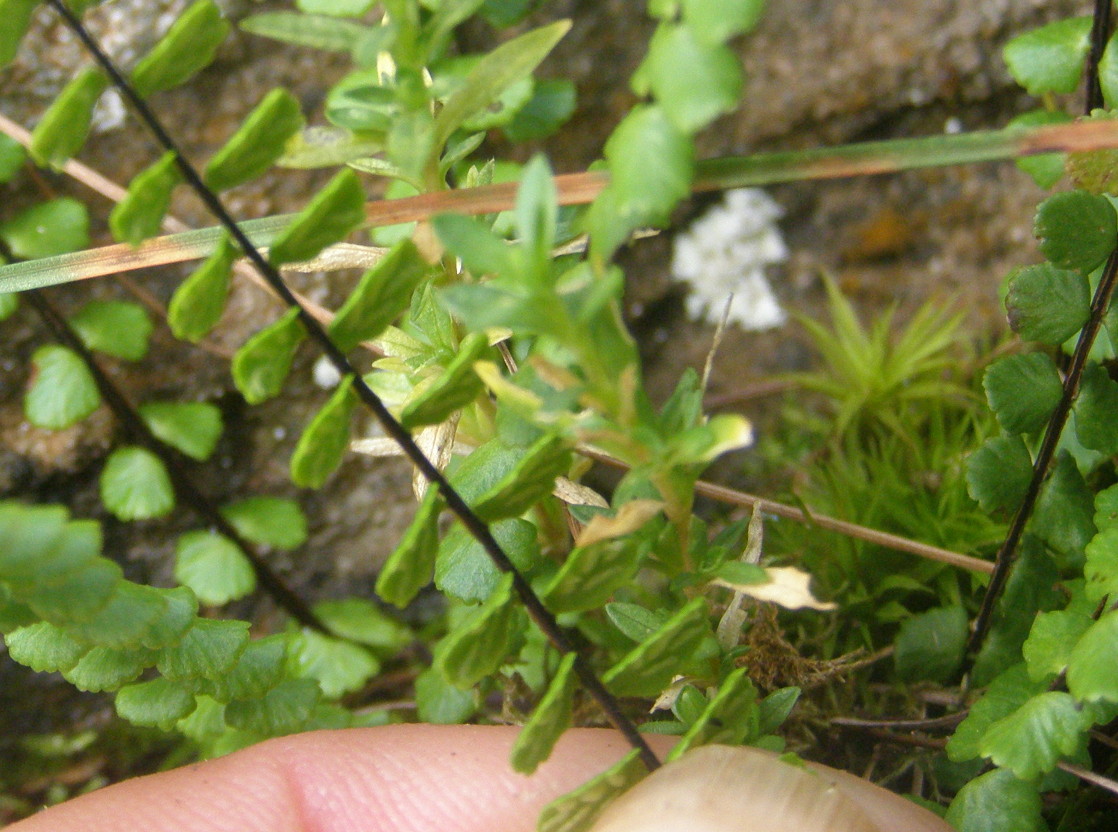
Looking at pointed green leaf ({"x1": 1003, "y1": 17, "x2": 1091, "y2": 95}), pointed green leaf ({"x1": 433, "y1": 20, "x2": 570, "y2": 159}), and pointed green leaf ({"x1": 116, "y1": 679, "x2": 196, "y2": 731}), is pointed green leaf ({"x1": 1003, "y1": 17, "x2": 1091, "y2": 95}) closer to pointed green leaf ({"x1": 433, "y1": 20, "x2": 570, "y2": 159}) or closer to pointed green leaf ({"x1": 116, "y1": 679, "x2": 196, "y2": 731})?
pointed green leaf ({"x1": 433, "y1": 20, "x2": 570, "y2": 159})

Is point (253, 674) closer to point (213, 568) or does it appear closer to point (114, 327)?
point (213, 568)

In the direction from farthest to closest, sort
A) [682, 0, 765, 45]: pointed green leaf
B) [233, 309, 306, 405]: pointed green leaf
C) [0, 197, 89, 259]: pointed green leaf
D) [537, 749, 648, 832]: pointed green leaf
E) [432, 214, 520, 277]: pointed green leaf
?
[0, 197, 89, 259]: pointed green leaf
[537, 749, 648, 832]: pointed green leaf
[233, 309, 306, 405]: pointed green leaf
[432, 214, 520, 277]: pointed green leaf
[682, 0, 765, 45]: pointed green leaf

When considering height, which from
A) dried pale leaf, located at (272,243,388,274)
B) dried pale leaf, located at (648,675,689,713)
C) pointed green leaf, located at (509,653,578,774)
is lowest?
dried pale leaf, located at (648,675,689,713)

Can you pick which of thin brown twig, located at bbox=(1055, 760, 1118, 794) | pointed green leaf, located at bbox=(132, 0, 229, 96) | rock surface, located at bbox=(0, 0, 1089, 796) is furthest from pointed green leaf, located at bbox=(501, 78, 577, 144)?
thin brown twig, located at bbox=(1055, 760, 1118, 794)

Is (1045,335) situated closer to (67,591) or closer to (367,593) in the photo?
(67,591)

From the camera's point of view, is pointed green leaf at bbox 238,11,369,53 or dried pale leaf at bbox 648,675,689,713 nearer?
pointed green leaf at bbox 238,11,369,53

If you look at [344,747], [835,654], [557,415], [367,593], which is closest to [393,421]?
[557,415]
